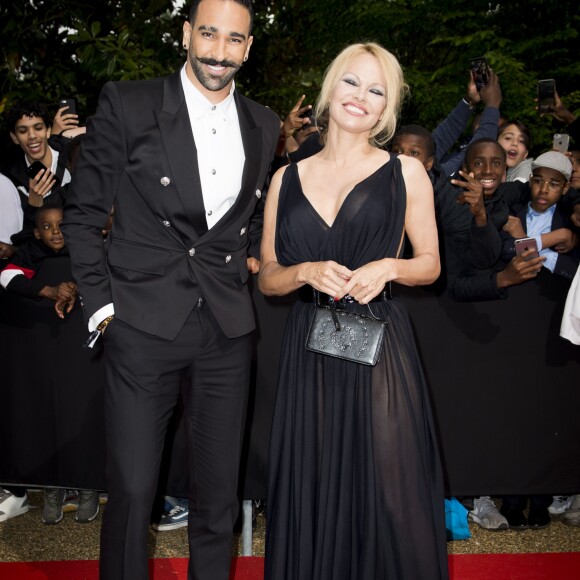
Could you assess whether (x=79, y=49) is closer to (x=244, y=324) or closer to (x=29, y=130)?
(x=29, y=130)

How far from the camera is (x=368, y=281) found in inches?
→ 107

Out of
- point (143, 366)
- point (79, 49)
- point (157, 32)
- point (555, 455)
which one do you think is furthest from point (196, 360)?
point (157, 32)

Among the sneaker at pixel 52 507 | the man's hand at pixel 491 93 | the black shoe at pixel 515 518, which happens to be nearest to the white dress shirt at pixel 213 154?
the sneaker at pixel 52 507

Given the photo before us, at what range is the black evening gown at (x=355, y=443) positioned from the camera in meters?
2.79

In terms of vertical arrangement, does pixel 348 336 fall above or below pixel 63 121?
below

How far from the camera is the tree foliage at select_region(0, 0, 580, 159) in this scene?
31.6 feet

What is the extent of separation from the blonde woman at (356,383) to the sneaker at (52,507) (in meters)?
1.92

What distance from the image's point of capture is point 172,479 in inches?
164

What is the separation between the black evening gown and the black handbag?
0.31 feet

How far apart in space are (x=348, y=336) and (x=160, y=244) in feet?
2.29

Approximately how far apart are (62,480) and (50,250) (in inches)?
46.5

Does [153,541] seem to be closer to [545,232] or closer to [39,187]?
[39,187]

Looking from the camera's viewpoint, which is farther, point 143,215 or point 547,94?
point 547,94

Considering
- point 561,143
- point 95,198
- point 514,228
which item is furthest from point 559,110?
point 95,198
